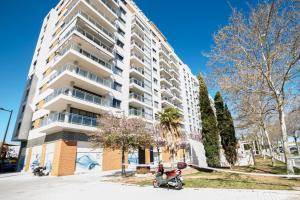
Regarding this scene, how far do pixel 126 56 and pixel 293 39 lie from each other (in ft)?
86.6

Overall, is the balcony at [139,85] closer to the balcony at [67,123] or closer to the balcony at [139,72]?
the balcony at [139,72]

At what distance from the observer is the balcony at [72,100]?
2108 cm

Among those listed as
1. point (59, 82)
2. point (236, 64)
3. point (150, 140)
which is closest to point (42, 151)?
point (59, 82)

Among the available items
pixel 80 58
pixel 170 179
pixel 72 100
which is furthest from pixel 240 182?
pixel 80 58

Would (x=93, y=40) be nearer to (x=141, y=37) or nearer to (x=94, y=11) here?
(x=94, y=11)

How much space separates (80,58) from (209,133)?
61.1 ft

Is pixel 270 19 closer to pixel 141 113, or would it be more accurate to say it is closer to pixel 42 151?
pixel 141 113

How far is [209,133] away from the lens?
2012 cm

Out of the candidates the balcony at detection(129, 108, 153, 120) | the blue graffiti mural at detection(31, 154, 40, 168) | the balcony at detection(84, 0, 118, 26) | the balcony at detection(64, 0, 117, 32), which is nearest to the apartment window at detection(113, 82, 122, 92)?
the balcony at detection(129, 108, 153, 120)

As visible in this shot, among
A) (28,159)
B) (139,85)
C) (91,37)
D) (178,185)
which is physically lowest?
(178,185)

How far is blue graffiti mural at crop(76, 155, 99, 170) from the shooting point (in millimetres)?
21391

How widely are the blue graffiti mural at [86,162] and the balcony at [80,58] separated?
481 inches

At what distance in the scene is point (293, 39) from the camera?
12445mm

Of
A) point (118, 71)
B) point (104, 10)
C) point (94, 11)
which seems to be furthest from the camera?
point (118, 71)
